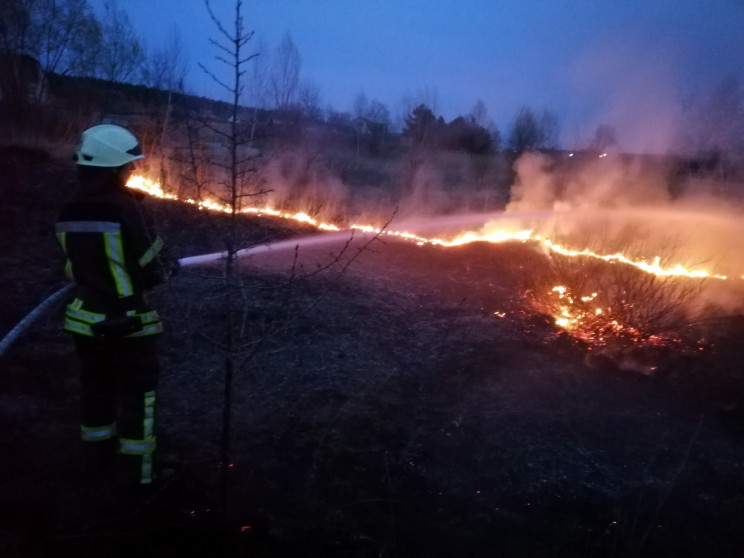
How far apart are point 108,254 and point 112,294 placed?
0.24 meters

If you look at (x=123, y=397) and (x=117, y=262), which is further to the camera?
(x=123, y=397)

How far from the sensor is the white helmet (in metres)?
3.06

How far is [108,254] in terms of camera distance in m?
3.10

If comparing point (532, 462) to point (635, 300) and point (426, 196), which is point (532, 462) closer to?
point (635, 300)

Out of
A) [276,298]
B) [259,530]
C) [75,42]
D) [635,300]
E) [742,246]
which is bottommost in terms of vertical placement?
[259,530]

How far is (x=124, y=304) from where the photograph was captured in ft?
10.5

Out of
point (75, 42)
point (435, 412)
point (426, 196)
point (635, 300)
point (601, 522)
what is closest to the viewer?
point (601, 522)

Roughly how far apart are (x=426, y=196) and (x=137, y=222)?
33.4ft

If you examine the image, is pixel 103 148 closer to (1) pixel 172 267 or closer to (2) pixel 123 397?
(1) pixel 172 267

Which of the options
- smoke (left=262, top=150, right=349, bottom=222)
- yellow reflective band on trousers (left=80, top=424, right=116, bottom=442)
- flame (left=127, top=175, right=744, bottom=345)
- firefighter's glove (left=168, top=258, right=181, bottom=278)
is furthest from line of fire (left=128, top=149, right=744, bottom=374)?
yellow reflective band on trousers (left=80, top=424, right=116, bottom=442)

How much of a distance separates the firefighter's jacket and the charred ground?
14.5 inches

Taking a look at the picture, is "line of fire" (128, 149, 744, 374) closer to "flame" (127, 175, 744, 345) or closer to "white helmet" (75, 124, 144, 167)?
"flame" (127, 175, 744, 345)

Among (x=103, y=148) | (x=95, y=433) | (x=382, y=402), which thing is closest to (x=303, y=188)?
(x=382, y=402)

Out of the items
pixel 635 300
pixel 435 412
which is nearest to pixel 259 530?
pixel 435 412
